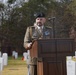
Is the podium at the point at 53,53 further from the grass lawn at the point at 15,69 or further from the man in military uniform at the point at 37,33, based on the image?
the grass lawn at the point at 15,69

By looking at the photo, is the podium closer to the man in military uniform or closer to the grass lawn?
the man in military uniform

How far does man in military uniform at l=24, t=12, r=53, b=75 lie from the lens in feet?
15.9

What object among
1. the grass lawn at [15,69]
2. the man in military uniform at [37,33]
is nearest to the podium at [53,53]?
the man in military uniform at [37,33]

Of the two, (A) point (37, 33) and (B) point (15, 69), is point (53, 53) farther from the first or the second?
(B) point (15, 69)

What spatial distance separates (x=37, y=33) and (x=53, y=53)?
0.66 m

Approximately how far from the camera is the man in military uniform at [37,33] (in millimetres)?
4832

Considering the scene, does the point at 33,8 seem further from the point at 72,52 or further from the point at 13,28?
the point at 72,52

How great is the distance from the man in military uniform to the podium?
467 millimetres

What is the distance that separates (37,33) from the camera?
16.1 feet

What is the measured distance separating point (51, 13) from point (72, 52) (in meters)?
47.2

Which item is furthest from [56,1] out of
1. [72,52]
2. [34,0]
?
[72,52]

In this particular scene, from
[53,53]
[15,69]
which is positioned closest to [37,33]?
[53,53]

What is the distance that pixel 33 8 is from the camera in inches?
2077

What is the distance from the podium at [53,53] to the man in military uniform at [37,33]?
0.47 m
